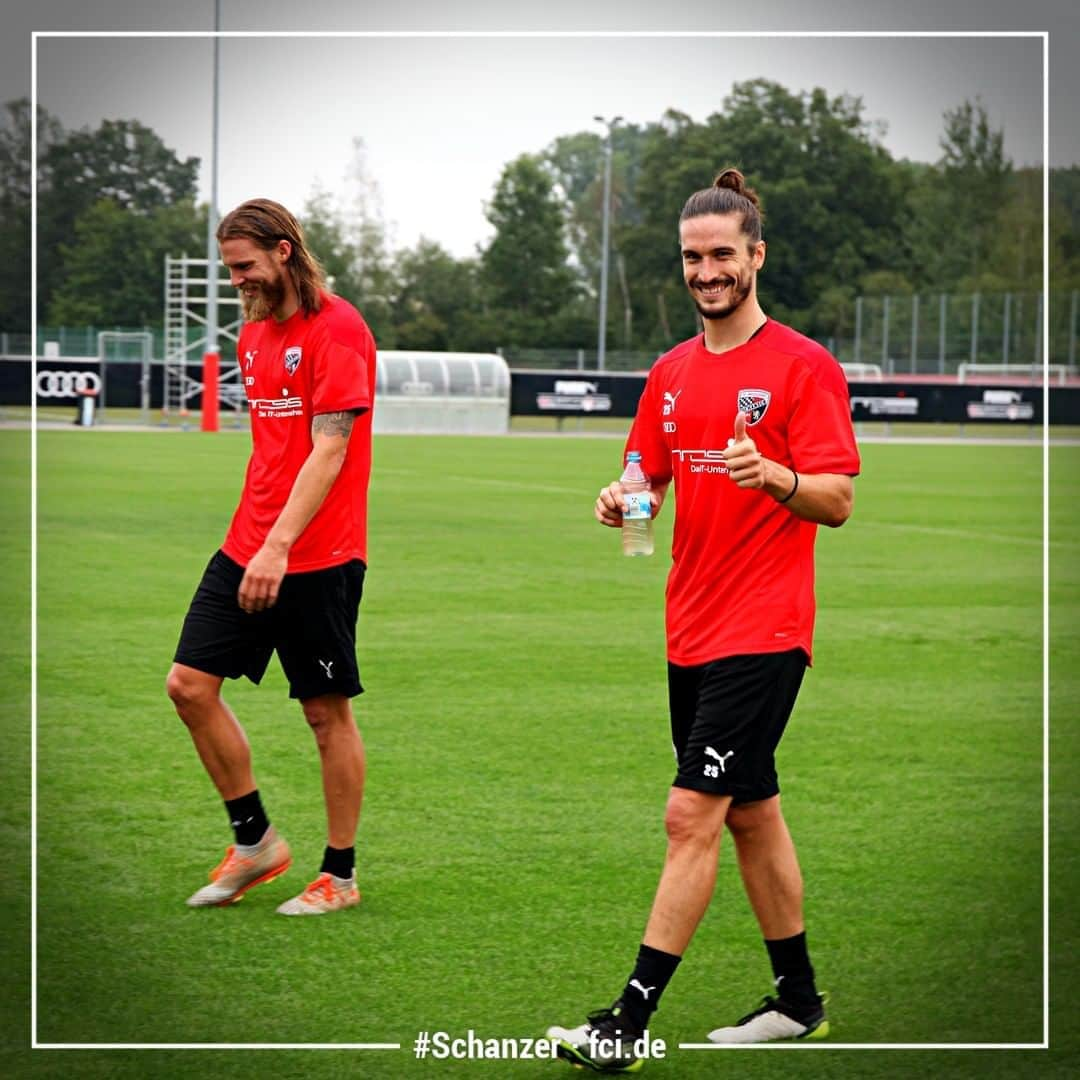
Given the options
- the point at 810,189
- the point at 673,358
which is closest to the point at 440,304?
the point at 810,189

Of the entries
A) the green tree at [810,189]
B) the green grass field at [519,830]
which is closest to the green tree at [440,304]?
the green tree at [810,189]

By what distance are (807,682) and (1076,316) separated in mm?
37055

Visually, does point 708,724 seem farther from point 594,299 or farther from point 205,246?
point 594,299

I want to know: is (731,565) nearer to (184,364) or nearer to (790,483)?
(790,483)

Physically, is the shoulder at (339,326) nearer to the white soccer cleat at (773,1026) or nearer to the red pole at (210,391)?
the white soccer cleat at (773,1026)

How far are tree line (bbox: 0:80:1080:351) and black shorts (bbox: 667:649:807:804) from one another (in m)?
34.3

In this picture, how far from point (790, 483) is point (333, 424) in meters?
1.65

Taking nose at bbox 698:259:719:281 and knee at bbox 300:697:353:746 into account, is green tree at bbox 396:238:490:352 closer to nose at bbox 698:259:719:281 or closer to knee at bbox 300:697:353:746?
knee at bbox 300:697:353:746

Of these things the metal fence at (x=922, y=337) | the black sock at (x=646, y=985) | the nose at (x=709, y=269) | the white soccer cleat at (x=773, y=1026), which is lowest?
the white soccer cleat at (x=773, y=1026)

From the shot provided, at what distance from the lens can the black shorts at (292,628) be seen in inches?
224

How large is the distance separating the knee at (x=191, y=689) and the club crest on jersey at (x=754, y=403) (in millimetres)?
2112

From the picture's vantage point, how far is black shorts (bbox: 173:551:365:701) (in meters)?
5.68

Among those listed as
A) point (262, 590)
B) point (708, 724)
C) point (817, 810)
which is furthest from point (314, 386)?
point (817, 810)

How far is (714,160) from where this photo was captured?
54.2 meters
